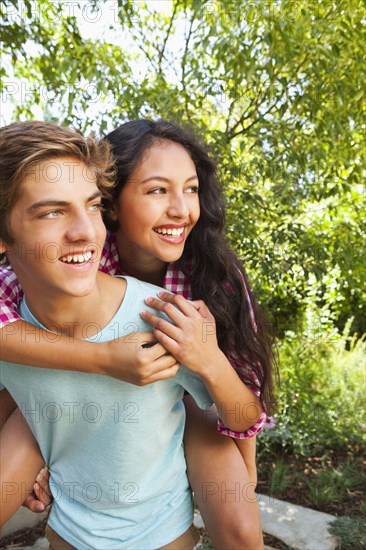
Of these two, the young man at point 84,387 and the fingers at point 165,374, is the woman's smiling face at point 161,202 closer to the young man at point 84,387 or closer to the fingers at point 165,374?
the young man at point 84,387

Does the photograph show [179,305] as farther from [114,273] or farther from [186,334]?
[114,273]

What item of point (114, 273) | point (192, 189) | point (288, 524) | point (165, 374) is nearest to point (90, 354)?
point (165, 374)

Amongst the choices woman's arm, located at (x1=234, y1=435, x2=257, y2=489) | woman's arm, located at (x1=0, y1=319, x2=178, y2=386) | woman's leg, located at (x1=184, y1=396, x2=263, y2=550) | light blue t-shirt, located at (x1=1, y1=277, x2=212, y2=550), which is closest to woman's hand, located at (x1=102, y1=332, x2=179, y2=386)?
woman's arm, located at (x1=0, y1=319, x2=178, y2=386)

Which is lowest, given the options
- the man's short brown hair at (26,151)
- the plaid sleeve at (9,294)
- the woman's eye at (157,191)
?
the plaid sleeve at (9,294)

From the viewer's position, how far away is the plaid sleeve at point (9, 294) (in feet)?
6.15

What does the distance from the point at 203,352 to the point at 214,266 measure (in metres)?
0.47

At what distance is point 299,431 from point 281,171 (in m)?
1.87

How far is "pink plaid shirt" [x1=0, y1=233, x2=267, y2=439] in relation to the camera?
6.22 feet

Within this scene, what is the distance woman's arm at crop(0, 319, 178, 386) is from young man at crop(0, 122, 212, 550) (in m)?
0.05

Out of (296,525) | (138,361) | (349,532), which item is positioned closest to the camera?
(138,361)

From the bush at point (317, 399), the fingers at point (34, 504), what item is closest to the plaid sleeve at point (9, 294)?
the fingers at point (34, 504)

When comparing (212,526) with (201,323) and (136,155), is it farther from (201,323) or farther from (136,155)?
(136,155)

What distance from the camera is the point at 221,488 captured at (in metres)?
1.90

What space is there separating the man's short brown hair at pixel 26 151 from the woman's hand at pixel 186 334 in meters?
0.48
